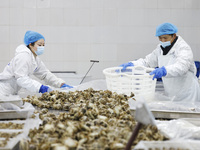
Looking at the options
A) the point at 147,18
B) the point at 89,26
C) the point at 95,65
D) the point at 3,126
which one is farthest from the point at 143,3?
the point at 3,126

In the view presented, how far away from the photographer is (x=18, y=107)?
1.70m

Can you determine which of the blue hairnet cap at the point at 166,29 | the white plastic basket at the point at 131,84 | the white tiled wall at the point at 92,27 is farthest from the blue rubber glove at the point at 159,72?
the white tiled wall at the point at 92,27

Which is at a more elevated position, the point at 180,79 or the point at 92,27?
the point at 92,27

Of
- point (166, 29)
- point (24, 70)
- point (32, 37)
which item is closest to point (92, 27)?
point (32, 37)

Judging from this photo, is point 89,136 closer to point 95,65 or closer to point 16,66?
point 16,66

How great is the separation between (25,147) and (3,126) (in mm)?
433

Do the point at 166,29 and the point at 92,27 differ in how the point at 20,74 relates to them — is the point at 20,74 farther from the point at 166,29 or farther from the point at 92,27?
the point at 92,27

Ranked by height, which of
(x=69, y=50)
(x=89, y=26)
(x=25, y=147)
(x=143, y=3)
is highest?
(x=143, y=3)

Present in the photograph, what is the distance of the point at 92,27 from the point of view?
4.61 m

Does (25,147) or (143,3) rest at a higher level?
(143,3)

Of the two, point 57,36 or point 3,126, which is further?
point 57,36

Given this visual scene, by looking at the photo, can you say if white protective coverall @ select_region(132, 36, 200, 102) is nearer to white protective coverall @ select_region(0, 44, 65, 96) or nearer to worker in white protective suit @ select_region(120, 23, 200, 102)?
worker in white protective suit @ select_region(120, 23, 200, 102)

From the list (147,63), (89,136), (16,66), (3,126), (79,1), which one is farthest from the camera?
(79,1)

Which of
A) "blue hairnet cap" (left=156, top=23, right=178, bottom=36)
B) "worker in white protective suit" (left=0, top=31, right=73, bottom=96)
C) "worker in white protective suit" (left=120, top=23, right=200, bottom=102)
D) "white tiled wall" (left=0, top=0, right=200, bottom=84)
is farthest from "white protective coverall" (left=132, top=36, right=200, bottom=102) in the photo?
"white tiled wall" (left=0, top=0, right=200, bottom=84)
